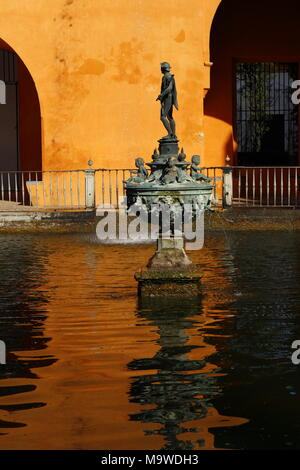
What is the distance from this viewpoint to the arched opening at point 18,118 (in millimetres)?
19844

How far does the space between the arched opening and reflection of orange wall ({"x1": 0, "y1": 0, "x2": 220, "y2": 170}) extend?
95.9 inches

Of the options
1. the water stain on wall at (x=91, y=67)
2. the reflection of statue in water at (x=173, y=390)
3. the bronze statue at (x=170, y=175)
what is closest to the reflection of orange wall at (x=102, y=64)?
the water stain on wall at (x=91, y=67)

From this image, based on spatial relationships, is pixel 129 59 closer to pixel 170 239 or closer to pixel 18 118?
pixel 18 118

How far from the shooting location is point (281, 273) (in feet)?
31.7

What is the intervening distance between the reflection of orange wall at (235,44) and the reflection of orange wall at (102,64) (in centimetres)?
265

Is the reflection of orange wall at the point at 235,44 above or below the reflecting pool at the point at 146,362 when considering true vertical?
above

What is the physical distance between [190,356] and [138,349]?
0.39m

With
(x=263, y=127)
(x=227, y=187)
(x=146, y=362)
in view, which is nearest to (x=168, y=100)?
(x=227, y=187)

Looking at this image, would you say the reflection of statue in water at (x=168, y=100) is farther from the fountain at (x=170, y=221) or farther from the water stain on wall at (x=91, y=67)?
the water stain on wall at (x=91, y=67)

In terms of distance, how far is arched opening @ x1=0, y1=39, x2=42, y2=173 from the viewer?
781 inches

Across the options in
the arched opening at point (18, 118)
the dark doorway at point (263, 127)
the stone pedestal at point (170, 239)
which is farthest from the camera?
the dark doorway at point (263, 127)

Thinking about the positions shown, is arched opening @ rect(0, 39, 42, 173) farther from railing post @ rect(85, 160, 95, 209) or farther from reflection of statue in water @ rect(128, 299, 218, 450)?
reflection of statue in water @ rect(128, 299, 218, 450)

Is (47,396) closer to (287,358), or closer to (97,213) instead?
(287,358)

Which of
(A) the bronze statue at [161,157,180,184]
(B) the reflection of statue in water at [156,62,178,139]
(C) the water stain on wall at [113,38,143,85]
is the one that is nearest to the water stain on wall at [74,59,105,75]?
(C) the water stain on wall at [113,38,143,85]
